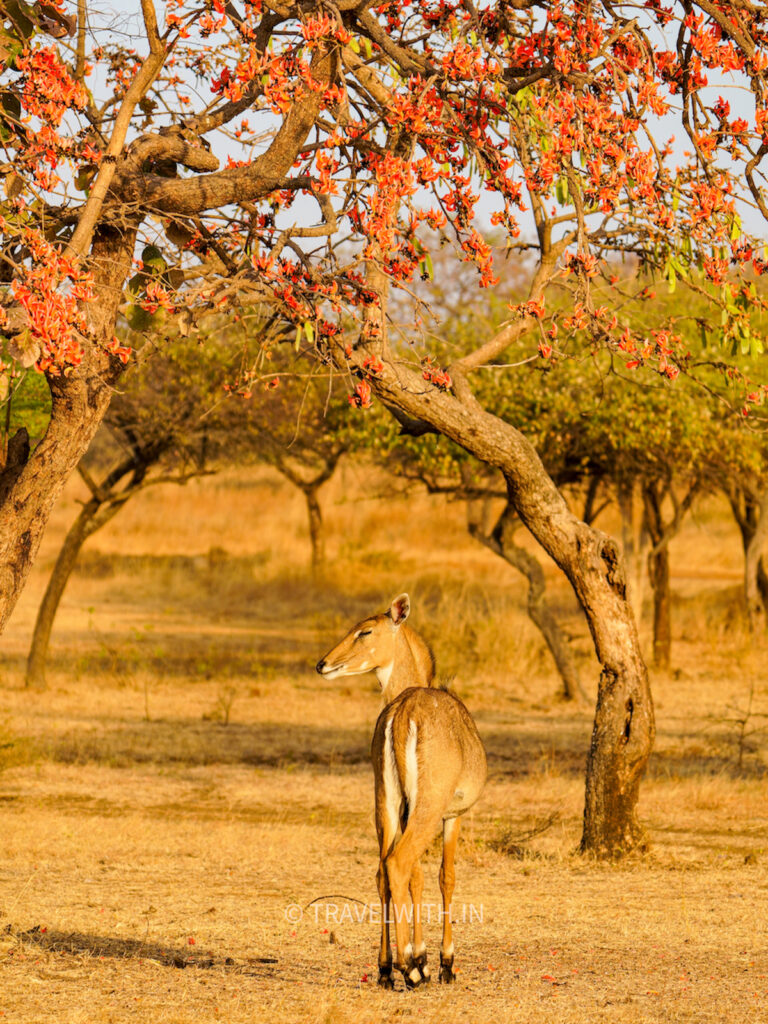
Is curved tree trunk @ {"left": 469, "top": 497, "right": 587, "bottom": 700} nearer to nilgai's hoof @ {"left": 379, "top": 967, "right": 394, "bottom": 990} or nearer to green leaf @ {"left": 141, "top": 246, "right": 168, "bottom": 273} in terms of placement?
green leaf @ {"left": 141, "top": 246, "right": 168, "bottom": 273}

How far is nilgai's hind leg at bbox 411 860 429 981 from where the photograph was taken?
6.20 metres

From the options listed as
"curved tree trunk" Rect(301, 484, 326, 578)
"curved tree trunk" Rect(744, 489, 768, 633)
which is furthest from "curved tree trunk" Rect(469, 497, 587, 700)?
"curved tree trunk" Rect(301, 484, 326, 578)

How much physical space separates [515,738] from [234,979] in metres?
10.6

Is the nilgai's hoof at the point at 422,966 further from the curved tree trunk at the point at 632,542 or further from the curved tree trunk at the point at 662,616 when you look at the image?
the curved tree trunk at the point at 662,616

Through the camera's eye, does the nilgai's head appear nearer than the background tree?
Yes

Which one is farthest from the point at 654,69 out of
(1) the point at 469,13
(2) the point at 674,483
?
(2) the point at 674,483

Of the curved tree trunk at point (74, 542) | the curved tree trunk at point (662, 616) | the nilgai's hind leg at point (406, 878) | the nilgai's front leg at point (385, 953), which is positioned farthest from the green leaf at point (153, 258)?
the curved tree trunk at point (662, 616)

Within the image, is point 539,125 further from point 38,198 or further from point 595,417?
point 595,417

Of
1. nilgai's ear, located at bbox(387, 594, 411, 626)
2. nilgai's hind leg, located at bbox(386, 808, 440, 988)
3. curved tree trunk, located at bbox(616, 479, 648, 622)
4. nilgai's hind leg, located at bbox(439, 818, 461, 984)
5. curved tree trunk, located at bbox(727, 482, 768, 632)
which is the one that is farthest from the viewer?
curved tree trunk, located at bbox(727, 482, 768, 632)

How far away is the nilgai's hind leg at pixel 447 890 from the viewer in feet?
21.6

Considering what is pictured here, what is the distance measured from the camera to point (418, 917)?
6.23 meters

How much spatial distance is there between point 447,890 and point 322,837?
15.8 feet

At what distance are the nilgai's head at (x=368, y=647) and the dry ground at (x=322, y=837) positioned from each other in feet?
5.40

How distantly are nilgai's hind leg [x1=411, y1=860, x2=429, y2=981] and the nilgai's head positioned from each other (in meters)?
1.27
